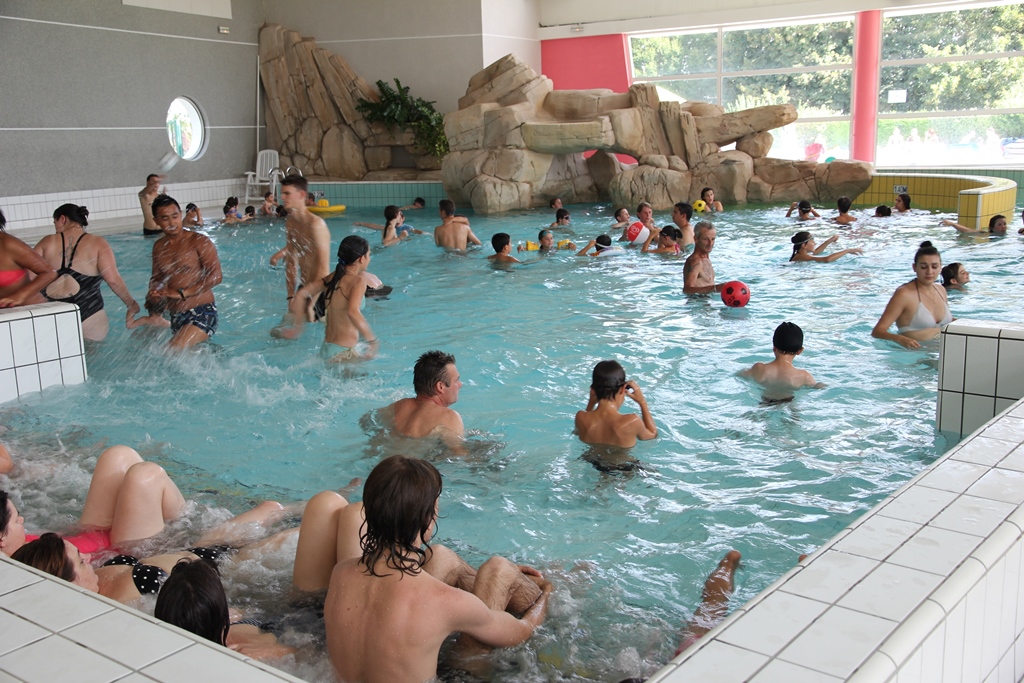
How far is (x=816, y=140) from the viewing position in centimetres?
2009

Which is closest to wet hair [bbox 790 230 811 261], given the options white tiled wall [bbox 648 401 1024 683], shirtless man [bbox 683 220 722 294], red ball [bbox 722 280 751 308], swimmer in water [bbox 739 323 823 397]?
shirtless man [bbox 683 220 722 294]

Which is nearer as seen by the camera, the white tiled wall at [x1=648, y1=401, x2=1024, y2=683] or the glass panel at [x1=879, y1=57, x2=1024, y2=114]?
the white tiled wall at [x1=648, y1=401, x2=1024, y2=683]

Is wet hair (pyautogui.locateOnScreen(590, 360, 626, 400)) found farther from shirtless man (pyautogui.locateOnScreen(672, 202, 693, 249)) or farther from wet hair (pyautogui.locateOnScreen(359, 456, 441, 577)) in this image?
shirtless man (pyautogui.locateOnScreen(672, 202, 693, 249))

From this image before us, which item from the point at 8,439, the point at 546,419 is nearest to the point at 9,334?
the point at 8,439

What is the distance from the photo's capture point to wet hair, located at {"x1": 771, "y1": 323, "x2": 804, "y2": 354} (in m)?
5.64

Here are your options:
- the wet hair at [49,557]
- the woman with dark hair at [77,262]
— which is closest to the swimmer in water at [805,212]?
the woman with dark hair at [77,262]

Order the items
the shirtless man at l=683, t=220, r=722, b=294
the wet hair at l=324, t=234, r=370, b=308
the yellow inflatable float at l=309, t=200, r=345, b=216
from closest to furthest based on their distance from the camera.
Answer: the wet hair at l=324, t=234, r=370, b=308 < the shirtless man at l=683, t=220, r=722, b=294 < the yellow inflatable float at l=309, t=200, r=345, b=216

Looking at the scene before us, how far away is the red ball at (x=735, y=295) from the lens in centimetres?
813

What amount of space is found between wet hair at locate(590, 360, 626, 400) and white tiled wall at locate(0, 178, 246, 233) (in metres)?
12.7

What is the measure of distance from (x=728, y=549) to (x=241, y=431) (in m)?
3.12

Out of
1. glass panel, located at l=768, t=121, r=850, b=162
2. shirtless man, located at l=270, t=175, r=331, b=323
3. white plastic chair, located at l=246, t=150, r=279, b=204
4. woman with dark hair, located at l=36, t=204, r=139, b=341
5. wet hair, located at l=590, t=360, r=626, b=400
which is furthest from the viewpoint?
glass panel, located at l=768, t=121, r=850, b=162

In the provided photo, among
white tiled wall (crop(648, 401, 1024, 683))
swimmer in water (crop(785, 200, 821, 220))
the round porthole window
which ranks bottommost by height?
white tiled wall (crop(648, 401, 1024, 683))

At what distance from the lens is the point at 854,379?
6051 mm

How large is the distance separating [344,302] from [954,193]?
11585 millimetres
